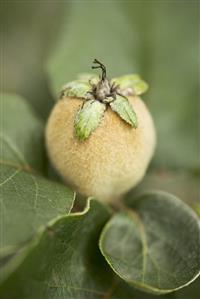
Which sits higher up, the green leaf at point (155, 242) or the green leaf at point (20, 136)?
the green leaf at point (20, 136)

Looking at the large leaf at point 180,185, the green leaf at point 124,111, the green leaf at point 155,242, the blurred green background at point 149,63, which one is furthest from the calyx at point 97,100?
the large leaf at point 180,185

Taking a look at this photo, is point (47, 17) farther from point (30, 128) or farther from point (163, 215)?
point (163, 215)

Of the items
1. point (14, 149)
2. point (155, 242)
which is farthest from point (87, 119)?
point (155, 242)

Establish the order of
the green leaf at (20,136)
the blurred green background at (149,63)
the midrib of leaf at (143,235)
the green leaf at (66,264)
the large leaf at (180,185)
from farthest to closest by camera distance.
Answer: the large leaf at (180,185)
the blurred green background at (149,63)
the green leaf at (20,136)
the midrib of leaf at (143,235)
the green leaf at (66,264)

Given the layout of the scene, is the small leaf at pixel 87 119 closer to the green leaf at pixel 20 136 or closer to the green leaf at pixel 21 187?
the green leaf at pixel 21 187

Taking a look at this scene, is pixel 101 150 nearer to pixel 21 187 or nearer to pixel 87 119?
pixel 87 119

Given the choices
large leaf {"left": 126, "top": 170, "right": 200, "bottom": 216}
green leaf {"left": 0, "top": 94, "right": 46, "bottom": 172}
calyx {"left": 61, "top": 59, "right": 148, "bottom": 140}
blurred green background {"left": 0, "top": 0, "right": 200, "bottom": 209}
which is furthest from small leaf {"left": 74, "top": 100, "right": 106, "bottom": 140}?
large leaf {"left": 126, "top": 170, "right": 200, "bottom": 216}

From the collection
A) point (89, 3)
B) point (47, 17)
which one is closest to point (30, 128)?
point (89, 3)
